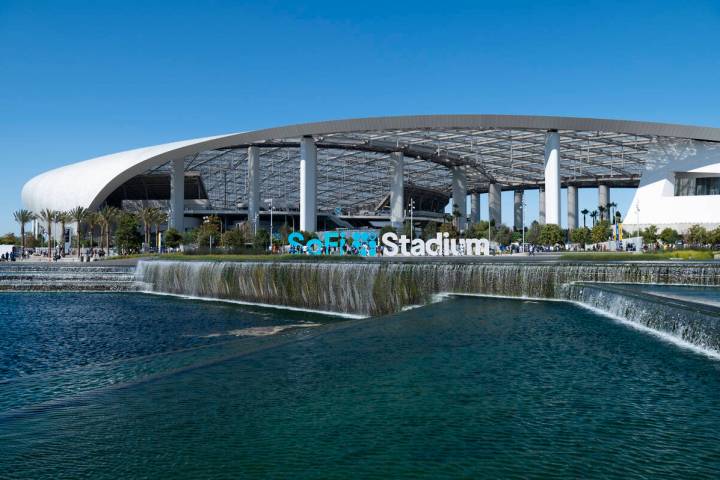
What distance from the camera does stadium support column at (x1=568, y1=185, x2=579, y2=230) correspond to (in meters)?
84.9

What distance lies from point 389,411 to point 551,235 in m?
49.5

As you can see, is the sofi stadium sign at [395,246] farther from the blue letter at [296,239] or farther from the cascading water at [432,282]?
the cascading water at [432,282]

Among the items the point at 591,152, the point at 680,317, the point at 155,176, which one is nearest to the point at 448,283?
the point at 680,317

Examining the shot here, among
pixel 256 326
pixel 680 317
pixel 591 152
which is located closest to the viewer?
pixel 680 317

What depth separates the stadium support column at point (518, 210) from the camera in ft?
331

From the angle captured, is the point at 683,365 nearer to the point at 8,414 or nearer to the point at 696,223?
the point at 8,414

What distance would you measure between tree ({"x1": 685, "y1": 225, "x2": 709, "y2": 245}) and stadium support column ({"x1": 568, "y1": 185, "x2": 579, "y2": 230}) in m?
32.5

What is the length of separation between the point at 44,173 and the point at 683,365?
90262 mm

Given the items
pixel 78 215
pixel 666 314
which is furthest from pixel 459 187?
pixel 666 314

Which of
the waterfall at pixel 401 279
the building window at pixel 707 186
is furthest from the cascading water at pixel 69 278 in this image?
the building window at pixel 707 186

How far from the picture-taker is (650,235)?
5281cm

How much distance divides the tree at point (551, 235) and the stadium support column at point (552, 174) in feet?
7.30

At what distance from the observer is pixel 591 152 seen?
65.1 metres

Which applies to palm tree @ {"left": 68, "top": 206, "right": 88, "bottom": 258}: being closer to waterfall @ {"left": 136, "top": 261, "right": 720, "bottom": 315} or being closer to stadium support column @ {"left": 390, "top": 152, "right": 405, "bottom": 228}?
stadium support column @ {"left": 390, "top": 152, "right": 405, "bottom": 228}
